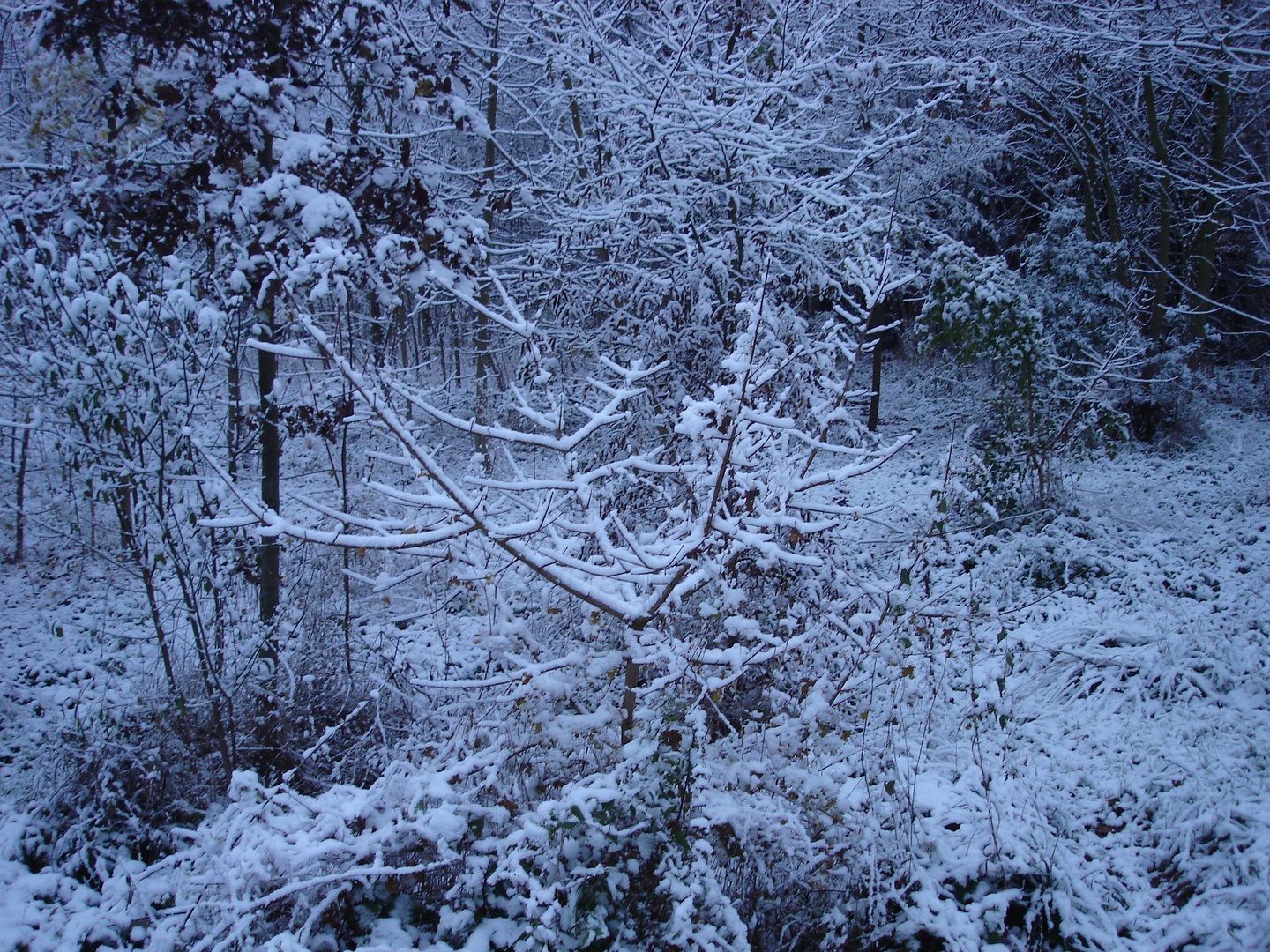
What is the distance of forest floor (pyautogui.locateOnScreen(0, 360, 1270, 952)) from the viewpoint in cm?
285

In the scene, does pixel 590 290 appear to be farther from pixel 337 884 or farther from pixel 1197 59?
pixel 1197 59

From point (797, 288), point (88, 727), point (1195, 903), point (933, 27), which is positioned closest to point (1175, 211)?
point (933, 27)

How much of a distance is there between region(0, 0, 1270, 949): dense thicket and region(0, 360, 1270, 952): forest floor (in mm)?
157

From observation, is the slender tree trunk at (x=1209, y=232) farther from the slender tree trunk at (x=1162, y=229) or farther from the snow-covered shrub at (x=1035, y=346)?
the snow-covered shrub at (x=1035, y=346)

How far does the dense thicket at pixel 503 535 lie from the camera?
2.52 meters

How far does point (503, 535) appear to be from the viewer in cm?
253

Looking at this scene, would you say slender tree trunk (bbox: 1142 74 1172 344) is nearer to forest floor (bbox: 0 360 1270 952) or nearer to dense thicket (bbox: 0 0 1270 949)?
forest floor (bbox: 0 360 1270 952)

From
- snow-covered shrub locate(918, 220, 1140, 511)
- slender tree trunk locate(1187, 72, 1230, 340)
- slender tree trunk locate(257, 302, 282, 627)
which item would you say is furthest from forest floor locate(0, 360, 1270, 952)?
slender tree trunk locate(1187, 72, 1230, 340)

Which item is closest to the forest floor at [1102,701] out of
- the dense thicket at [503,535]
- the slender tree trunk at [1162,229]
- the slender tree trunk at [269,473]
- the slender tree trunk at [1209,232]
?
the dense thicket at [503,535]

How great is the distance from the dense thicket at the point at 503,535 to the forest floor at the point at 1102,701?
157 millimetres

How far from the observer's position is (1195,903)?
2730 mm

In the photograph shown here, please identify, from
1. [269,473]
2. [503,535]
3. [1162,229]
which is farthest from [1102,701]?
[1162,229]

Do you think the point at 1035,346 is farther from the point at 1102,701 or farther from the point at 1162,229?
the point at 1162,229

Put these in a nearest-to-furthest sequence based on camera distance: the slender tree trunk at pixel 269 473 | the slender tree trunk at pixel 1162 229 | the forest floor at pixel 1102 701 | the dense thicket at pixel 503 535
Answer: the dense thicket at pixel 503 535 → the forest floor at pixel 1102 701 → the slender tree trunk at pixel 269 473 → the slender tree trunk at pixel 1162 229
